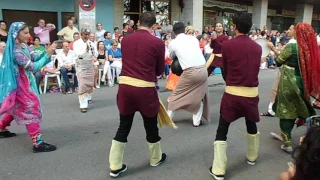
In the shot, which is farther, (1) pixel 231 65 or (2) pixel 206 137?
(2) pixel 206 137

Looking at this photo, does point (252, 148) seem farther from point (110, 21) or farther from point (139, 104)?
point (110, 21)

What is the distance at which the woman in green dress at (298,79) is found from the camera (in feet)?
12.7

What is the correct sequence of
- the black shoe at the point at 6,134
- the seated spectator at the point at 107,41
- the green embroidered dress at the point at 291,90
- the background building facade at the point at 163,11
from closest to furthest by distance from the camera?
the green embroidered dress at the point at 291,90, the black shoe at the point at 6,134, the seated spectator at the point at 107,41, the background building facade at the point at 163,11

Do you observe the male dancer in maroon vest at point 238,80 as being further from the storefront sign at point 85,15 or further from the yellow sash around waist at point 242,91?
the storefront sign at point 85,15

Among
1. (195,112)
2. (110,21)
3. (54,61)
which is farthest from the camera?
(110,21)

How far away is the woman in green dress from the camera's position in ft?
12.7

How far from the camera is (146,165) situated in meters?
3.79

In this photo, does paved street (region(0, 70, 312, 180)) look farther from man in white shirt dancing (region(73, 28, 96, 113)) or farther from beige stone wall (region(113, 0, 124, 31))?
beige stone wall (region(113, 0, 124, 31))

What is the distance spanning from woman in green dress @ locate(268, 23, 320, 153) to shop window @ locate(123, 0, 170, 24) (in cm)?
1118

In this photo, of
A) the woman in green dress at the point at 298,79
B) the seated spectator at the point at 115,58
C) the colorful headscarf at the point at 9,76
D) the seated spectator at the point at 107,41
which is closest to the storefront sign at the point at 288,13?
the seated spectator at the point at 107,41

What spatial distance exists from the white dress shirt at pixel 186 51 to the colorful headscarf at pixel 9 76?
2.13m

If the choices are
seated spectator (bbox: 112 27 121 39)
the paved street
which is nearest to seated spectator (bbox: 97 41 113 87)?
seated spectator (bbox: 112 27 121 39)

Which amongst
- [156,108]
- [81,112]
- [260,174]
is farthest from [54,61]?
[260,174]

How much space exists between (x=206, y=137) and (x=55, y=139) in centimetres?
219
